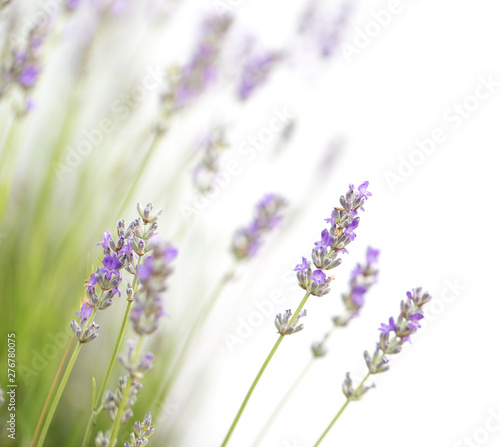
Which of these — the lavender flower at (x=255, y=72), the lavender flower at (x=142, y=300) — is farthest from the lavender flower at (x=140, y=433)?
the lavender flower at (x=255, y=72)

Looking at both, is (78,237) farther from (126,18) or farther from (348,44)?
(348,44)

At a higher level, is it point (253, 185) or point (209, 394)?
point (253, 185)

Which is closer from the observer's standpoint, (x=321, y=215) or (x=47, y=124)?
(x=47, y=124)

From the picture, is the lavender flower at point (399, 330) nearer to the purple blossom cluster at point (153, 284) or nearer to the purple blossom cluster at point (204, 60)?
the purple blossom cluster at point (153, 284)

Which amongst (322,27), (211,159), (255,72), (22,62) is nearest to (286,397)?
(211,159)

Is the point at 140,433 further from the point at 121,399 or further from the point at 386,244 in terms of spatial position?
the point at 386,244

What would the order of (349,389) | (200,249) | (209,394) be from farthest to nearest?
(200,249), (209,394), (349,389)

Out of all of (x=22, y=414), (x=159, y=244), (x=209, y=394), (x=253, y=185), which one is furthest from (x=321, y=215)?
(x=159, y=244)
